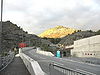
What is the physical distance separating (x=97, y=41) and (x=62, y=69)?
157ft

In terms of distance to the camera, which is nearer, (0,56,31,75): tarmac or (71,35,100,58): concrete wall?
(0,56,31,75): tarmac

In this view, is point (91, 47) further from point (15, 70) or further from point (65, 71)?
point (65, 71)

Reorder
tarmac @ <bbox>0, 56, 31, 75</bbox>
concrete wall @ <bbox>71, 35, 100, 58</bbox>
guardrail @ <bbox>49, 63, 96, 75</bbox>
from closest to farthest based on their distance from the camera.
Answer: guardrail @ <bbox>49, 63, 96, 75</bbox>
tarmac @ <bbox>0, 56, 31, 75</bbox>
concrete wall @ <bbox>71, 35, 100, 58</bbox>

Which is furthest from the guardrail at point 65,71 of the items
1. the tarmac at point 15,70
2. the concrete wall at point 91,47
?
the concrete wall at point 91,47

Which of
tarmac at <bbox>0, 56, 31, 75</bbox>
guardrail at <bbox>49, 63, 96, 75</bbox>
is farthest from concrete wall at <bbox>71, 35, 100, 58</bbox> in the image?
guardrail at <bbox>49, 63, 96, 75</bbox>

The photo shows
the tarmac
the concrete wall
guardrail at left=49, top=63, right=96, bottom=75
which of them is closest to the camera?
guardrail at left=49, top=63, right=96, bottom=75

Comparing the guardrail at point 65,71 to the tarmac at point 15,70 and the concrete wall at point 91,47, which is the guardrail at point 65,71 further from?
the concrete wall at point 91,47

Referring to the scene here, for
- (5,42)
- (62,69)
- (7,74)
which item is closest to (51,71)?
(62,69)

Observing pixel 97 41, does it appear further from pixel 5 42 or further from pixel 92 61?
pixel 5 42

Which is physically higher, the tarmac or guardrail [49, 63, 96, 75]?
guardrail [49, 63, 96, 75]

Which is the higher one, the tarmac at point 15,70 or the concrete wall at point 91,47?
the concrete wall at point 91,47

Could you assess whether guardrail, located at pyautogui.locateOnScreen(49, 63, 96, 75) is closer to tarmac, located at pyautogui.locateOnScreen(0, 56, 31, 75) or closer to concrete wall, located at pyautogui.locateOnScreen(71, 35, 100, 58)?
tarmac, located at pyautogui.locateOnScreen(0, 56, 31, 75)

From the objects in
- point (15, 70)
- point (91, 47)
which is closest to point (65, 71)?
point (15, 70)

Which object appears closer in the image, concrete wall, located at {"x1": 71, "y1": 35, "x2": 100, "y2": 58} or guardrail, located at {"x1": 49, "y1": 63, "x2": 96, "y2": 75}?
guardrail, located at {"x1": 49, "y1": 63, "x2": 96, "y2": 75}
